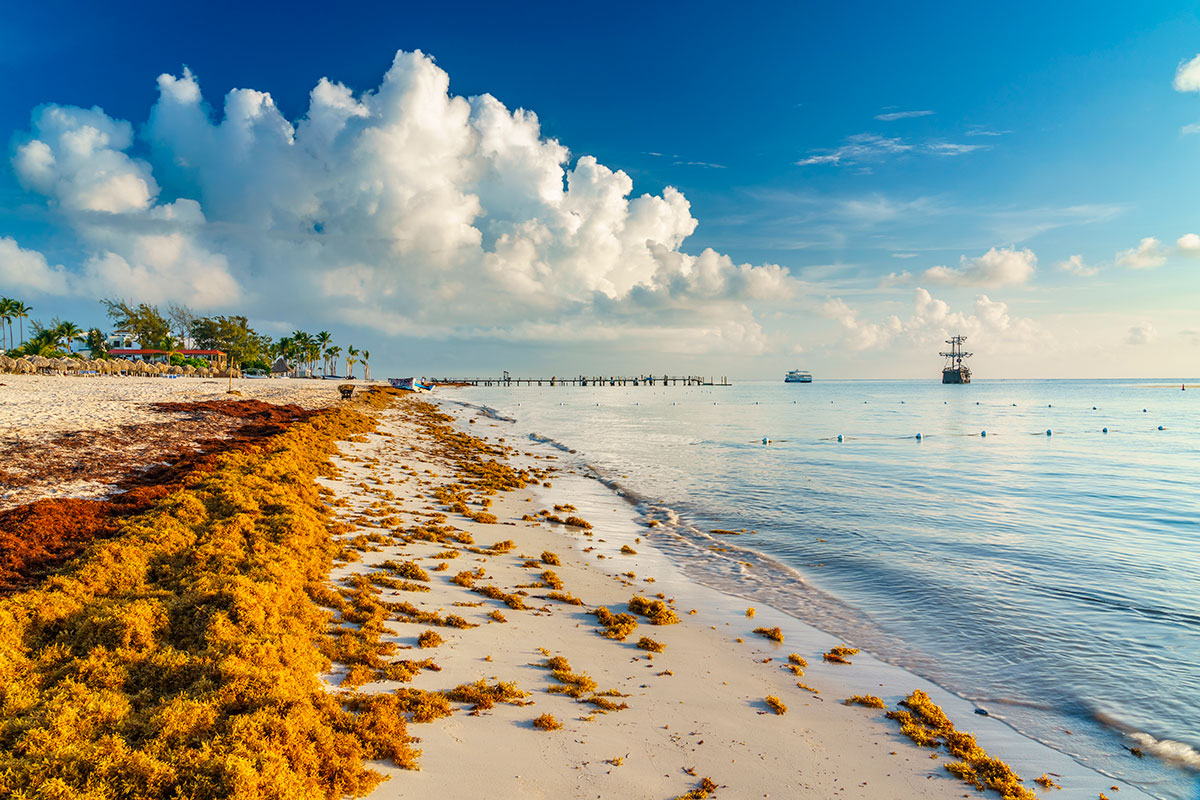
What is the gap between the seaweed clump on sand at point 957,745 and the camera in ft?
17.2

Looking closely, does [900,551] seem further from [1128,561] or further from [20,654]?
[20,654]

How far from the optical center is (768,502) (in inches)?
746

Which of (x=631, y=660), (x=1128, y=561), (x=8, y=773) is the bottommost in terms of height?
(x=1128, y=561)

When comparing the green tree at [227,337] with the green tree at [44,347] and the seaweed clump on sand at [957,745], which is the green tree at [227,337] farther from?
the seaweed clump on sand at [957,745]

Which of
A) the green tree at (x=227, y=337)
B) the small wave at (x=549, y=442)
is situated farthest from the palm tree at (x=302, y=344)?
the small wave at (x=549, y=442)

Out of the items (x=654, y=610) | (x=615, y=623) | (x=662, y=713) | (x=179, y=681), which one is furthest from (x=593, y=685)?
(x=179, y=681)

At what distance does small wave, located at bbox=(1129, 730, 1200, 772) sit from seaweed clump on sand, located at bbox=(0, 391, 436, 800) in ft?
26.2

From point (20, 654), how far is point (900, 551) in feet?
50.6

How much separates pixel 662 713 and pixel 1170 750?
5746 mm

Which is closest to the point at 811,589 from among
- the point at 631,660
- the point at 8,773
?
the point at 631,660

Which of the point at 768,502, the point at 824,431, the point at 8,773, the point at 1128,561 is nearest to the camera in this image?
the point at 8,773

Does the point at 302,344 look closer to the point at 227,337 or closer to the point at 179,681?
the point at 227,337

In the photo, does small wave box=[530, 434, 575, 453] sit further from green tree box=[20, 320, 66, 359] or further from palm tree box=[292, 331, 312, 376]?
palm tree box=[292, 331, 312, 376]

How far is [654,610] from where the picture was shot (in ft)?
29.2
